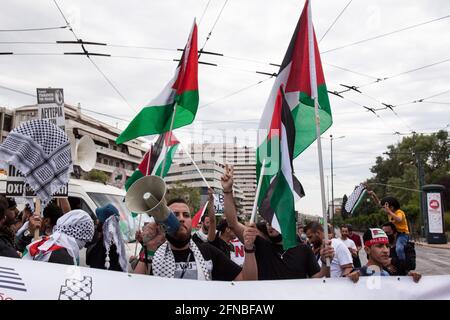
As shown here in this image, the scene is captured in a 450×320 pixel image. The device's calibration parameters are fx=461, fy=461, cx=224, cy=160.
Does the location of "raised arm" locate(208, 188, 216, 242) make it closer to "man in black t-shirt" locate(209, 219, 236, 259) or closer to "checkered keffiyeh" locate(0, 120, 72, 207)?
"man in black t-shirt" locate(209, 219, 236, 259)

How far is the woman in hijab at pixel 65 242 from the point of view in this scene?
351 cm

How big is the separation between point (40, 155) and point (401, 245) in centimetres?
471

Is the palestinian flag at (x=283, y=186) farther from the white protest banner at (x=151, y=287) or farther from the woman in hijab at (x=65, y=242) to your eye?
the woman in hijab at (x=65, y=242)

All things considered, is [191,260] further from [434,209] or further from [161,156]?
[434,209]

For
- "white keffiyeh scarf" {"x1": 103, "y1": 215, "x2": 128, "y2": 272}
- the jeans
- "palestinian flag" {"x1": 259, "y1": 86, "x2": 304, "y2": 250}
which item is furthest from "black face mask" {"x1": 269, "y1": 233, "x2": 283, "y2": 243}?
the jeans

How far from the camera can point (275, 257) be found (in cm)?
407

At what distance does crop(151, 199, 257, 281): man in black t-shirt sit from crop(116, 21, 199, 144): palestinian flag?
1885 millimetres

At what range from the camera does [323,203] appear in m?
3.46

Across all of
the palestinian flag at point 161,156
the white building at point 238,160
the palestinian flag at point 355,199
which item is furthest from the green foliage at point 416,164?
the palestinian flag at point 161,156

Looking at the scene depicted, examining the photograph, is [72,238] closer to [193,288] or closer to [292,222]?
[193,288]

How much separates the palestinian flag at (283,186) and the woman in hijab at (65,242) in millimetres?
1500

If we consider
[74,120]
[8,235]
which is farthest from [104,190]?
[74,120]
